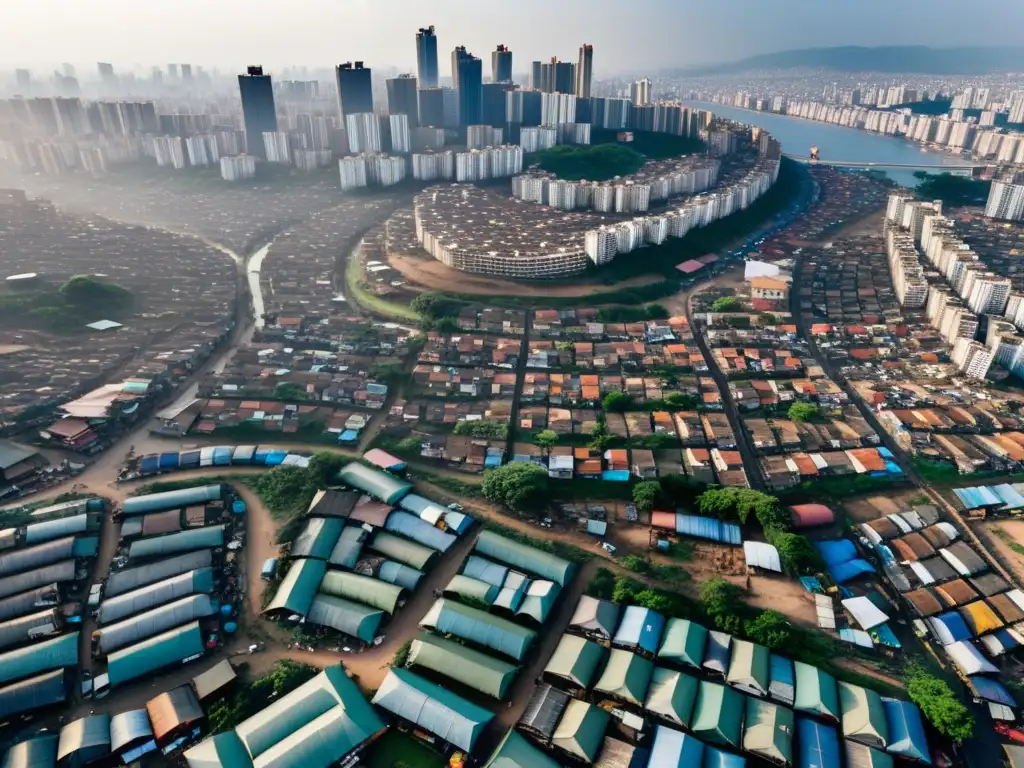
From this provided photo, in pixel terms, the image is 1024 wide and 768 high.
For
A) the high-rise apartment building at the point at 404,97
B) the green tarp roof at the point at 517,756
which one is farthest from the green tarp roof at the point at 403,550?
the high-rise apartment building at the point at 404,97

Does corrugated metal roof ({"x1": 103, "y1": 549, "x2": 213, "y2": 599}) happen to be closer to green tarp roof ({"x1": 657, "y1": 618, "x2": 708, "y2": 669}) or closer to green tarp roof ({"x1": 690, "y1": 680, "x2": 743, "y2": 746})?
green tarp roof ({"x1": 657, "y1": 618, "x2": 708, "y2": 669})

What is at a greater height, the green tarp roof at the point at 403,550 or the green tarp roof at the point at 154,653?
the green tarp roof at the point at 403,550

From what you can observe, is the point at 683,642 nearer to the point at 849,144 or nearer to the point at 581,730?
the point at 581,730

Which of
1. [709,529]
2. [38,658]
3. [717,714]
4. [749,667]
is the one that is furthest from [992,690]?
[38,658]

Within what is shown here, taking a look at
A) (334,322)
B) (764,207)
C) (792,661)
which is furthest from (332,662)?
(764,207)

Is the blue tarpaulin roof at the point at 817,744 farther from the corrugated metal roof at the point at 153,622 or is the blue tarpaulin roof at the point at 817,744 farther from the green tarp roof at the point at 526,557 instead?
the corrugated metal roof at the point at 153,622

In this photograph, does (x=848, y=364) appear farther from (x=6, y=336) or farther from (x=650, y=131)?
(x=650, y=131)
